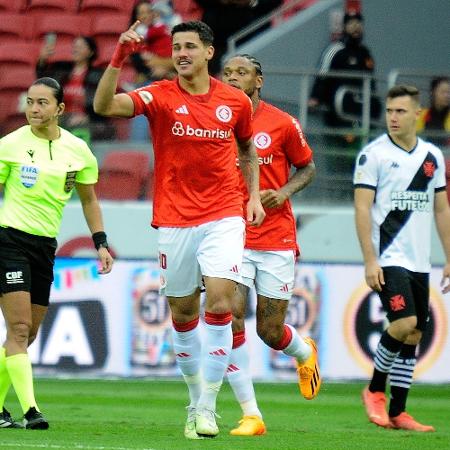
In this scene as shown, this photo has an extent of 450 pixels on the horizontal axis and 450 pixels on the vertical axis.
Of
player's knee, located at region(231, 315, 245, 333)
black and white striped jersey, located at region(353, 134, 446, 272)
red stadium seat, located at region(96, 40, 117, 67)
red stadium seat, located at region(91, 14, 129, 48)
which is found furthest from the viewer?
red stadium seat, located at region(91, 14, 129, 48)

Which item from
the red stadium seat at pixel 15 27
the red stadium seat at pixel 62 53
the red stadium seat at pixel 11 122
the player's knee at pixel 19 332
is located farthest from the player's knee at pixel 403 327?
the red stadium seat at pixel 15 27

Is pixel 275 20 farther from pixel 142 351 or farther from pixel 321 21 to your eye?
pixel 142 351

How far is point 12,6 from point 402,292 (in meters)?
10.8

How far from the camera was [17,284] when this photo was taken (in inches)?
342

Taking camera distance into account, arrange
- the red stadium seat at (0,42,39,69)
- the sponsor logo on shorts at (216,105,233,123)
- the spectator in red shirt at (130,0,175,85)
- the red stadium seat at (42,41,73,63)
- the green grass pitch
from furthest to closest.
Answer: the red stadium seat at (0,42,39,69) < the red stadium seat at (42,41,73,63) < the spectator in red shirt at (130,0,175,85) < the sponsor logo on shorts at (216,105,233,123) < the green grass pitch

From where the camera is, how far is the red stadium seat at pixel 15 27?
18562 mm

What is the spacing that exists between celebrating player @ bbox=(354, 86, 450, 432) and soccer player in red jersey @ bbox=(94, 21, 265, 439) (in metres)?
1.41

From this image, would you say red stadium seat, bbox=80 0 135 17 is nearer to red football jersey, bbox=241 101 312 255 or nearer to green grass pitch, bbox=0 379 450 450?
green grass pitch, bbox=0 379 450 450

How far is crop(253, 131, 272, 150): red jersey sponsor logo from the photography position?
9.50 metres

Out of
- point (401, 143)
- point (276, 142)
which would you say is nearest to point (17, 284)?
point (276, 142)

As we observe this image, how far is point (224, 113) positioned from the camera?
840 cm

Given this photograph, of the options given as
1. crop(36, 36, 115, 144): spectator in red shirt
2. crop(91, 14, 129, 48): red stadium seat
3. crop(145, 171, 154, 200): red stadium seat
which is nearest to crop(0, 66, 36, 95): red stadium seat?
crop(36, 36, 115, 144): spectator in red shirt

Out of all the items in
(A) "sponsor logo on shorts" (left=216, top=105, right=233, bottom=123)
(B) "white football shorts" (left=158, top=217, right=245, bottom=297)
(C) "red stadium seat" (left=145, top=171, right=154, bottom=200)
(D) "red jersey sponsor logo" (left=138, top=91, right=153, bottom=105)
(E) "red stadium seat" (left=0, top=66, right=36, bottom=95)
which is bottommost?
(B) "white football shorts" (left=158, top=217, right=245, bottom=297)

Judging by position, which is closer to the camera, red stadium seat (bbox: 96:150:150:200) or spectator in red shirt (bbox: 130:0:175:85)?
red stadium seat (bbox: 96:150:150:200)
